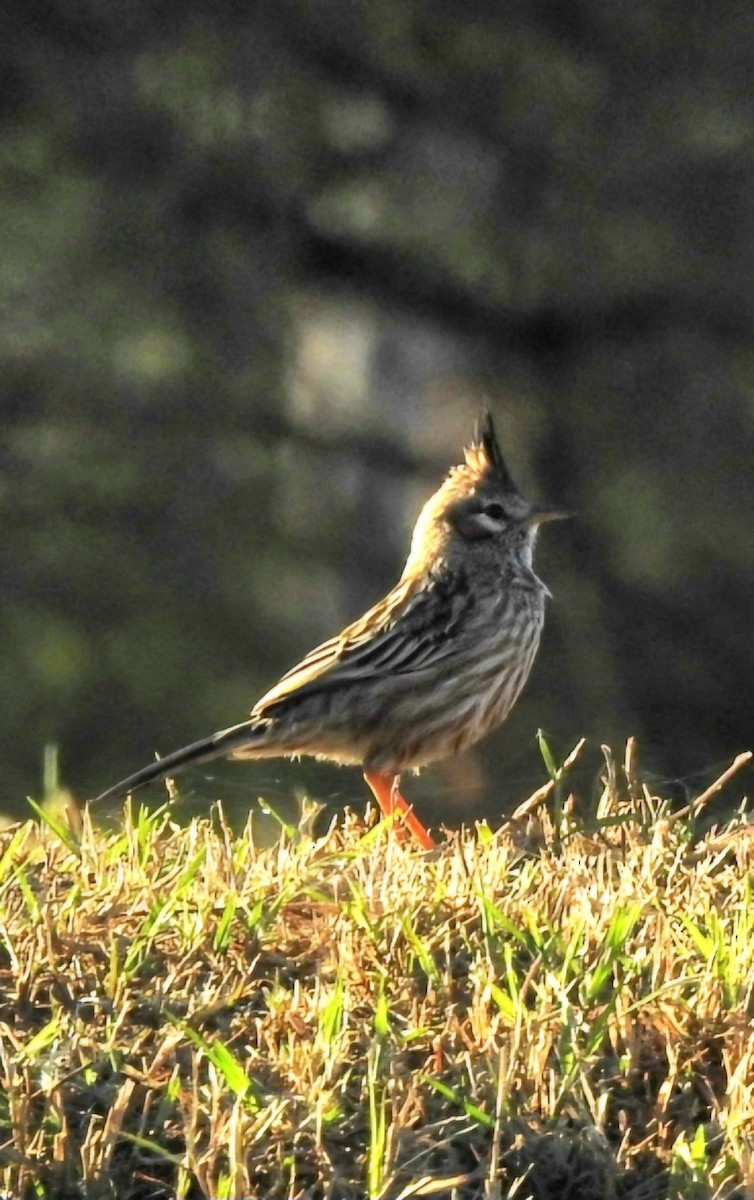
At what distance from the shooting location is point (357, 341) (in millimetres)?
13484

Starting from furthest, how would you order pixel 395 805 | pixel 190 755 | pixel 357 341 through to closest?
pixel 357 341
pixel 190 755
pixel 395 805

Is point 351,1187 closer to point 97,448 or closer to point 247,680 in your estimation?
point 247,680

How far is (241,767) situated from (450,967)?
6.45m

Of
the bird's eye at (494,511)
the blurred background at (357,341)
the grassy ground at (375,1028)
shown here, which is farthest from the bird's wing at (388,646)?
the blurred background at (357,341)

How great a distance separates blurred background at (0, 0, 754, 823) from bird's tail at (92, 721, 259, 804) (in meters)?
4.19

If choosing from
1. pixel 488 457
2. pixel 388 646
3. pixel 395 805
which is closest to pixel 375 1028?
pixel 395 805

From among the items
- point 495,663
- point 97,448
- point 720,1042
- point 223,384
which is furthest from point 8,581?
point 720,1042

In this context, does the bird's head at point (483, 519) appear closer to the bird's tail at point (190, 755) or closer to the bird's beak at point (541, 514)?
the bird's beak at point (541, 514)

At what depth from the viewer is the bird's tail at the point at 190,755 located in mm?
7422

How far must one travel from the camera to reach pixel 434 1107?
15.2 feet

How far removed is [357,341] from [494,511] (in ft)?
17.0

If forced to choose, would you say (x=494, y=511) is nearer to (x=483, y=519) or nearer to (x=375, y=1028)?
(x=483, y=519)

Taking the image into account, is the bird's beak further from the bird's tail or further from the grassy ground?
the grassy ground

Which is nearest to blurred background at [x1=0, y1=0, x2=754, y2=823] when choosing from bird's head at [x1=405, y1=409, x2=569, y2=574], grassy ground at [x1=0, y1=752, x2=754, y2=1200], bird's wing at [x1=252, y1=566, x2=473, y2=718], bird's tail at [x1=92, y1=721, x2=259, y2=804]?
bird's head at [x1=405, y1=409, x2=569, y2=574]
